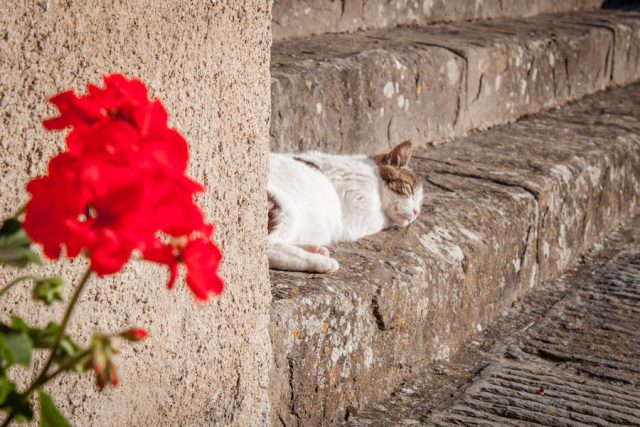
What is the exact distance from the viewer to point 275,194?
8.66 ft

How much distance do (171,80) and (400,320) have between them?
3.81 feet

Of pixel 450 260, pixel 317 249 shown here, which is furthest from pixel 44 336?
pixel 450 260

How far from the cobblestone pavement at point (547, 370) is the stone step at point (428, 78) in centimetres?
92

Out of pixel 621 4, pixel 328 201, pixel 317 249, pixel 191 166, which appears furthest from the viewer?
pixel 621 4

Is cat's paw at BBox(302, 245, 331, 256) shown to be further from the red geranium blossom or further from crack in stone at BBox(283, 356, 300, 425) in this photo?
the red geranium blossom

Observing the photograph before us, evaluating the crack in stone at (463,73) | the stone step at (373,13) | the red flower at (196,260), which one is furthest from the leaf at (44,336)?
the crack in stone at (463,73)

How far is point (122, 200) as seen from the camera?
0.75 meters

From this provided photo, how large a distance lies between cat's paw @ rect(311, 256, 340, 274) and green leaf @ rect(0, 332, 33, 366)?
5.17ft

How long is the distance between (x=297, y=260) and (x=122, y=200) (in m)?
1.66

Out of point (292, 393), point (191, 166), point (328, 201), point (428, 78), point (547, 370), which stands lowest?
point (547, 370)

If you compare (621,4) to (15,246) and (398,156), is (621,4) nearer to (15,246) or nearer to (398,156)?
(398,156)

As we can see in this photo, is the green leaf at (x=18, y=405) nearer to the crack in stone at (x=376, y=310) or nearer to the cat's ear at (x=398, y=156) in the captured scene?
the crack in stone at (x=376, y=310)

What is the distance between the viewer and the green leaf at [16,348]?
781 mm

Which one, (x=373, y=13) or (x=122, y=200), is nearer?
(x=122, y=200)
